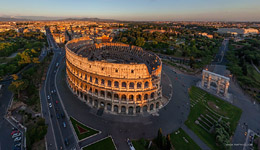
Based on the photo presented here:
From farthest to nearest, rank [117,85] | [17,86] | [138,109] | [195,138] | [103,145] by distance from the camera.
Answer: [17,86]
[117,85]
[138,109]
[195,138]
[103,145]

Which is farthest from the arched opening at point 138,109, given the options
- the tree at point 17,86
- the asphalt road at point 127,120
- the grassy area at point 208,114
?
the tree at point 17,86

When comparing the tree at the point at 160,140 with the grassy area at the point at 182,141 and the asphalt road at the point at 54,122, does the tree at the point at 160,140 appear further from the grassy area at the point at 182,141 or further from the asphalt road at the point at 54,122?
the asphalt road at the point at 54,122

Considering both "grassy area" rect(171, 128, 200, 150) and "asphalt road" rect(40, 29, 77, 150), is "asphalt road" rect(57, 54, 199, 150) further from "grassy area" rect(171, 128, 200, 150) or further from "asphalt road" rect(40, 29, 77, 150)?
"asphalt road" rect(40, 29, 77, 150)

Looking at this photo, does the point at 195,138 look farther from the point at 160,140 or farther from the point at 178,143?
the point at 160,140

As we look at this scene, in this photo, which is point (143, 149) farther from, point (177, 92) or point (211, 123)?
point (177, 92)

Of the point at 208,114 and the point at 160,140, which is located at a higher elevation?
the point at 160,140

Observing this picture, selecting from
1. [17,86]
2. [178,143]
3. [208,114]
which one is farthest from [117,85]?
[17,86]

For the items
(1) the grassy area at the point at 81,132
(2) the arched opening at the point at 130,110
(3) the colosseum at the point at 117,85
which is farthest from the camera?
(2) the arched opening at the point at 130,110
